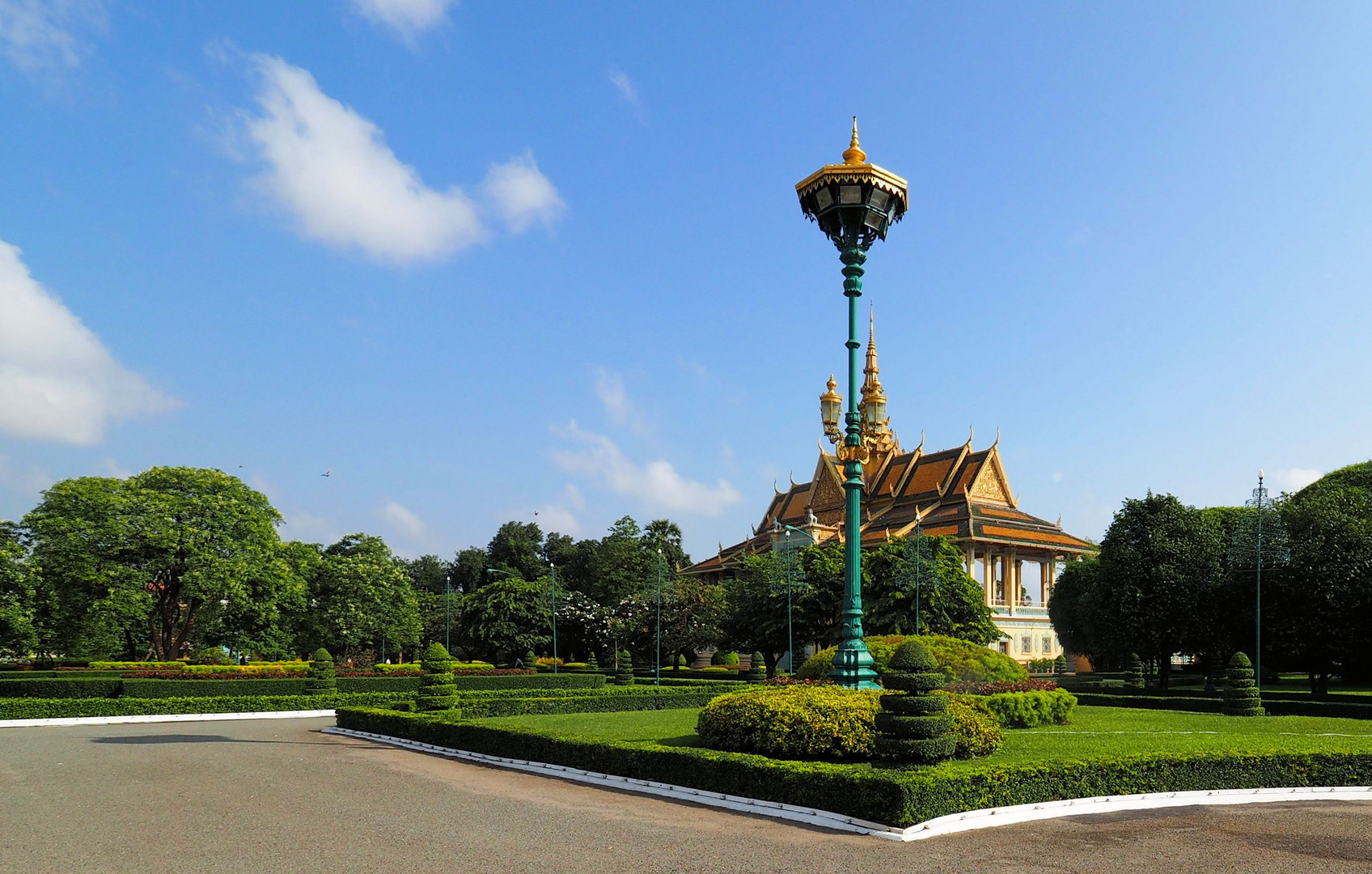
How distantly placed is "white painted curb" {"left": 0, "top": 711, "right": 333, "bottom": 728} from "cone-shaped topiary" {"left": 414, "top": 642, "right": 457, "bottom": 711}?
7.91m

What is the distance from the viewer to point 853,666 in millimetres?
15734

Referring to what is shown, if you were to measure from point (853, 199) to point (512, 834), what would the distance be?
1177 cm

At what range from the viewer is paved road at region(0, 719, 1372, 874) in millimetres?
8062

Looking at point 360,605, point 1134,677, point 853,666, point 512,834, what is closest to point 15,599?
point 360,605

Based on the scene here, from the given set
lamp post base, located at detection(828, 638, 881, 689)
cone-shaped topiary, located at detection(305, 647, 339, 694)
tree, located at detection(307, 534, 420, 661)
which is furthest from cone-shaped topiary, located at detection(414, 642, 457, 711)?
tree, located at detection(307, 534, 420, 661)

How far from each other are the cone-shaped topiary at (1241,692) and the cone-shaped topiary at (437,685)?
62.0 feet

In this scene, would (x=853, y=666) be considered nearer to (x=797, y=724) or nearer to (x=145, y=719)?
(x=797, y=724)

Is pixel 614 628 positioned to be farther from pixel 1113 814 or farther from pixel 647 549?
pixel 1113 814

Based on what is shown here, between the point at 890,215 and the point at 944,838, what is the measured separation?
11.5m

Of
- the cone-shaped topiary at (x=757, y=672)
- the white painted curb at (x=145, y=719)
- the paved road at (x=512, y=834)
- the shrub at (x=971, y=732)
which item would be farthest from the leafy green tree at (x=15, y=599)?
the shrub at (x=971, y=732)

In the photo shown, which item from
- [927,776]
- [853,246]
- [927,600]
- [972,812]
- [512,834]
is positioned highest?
[853,246]

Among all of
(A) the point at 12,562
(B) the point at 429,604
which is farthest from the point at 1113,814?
(B) the point at 429,604

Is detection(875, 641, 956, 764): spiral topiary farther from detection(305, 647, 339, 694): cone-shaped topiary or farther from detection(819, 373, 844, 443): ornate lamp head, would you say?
detection(305, 647, 339, 694): cone-shaped topiary

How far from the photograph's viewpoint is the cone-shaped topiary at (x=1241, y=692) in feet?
79.4
